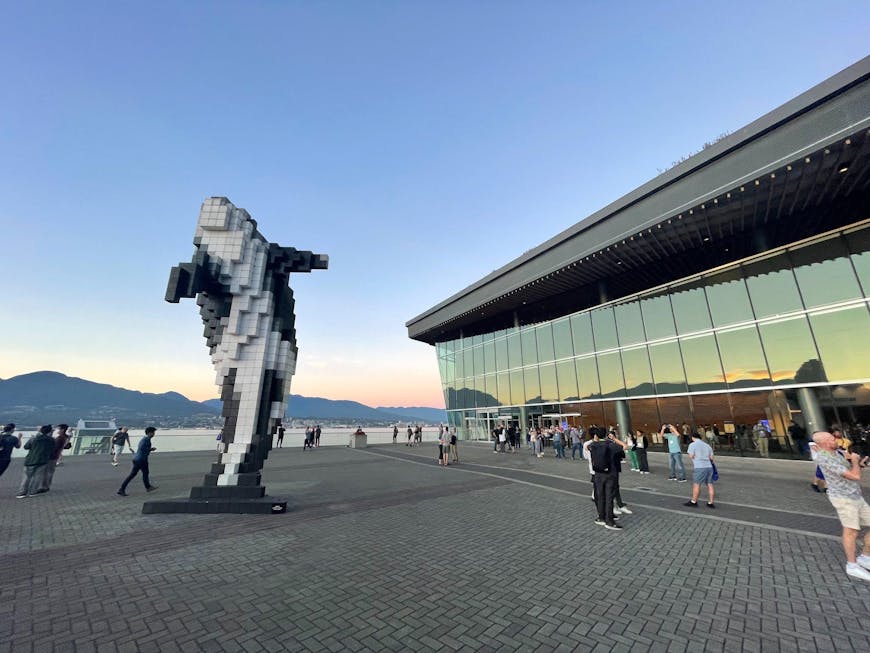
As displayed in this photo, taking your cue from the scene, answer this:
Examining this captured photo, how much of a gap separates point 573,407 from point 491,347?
9437 millimetres

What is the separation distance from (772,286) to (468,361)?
22.2m

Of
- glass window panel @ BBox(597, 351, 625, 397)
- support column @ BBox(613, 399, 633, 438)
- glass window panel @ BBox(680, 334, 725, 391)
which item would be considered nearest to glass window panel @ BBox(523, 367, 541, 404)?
glass window panel @ BBox(597, 351, 625, 397)

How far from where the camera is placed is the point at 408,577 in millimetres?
4461

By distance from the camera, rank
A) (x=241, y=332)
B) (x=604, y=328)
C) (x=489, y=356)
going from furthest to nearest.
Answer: (x=489, y=356), (x=604, y=328), (x=241, y=332)

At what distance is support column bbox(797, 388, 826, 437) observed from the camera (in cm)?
1395

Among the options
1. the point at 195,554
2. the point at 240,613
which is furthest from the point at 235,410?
the point at 240,613

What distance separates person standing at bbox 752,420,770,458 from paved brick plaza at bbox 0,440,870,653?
9.00 metres

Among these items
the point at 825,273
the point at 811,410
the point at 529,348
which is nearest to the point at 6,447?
the point at 529,348

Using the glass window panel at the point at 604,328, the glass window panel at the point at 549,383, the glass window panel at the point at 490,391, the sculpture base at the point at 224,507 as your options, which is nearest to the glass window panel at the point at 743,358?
the glass window panel at the point at 604,328

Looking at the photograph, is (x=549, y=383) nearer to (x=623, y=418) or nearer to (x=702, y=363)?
(x=623, y=418)

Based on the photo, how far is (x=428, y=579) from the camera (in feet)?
14.5

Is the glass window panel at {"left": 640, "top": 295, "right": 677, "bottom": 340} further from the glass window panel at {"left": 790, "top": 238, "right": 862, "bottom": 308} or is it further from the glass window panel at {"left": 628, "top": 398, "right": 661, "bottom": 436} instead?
the glass window panel at {"left": 790, "top": 238, "right": 862, "bottom": 308}

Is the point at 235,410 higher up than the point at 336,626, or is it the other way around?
the point at 235,410

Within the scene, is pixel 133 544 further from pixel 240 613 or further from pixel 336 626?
pixel 336 626
